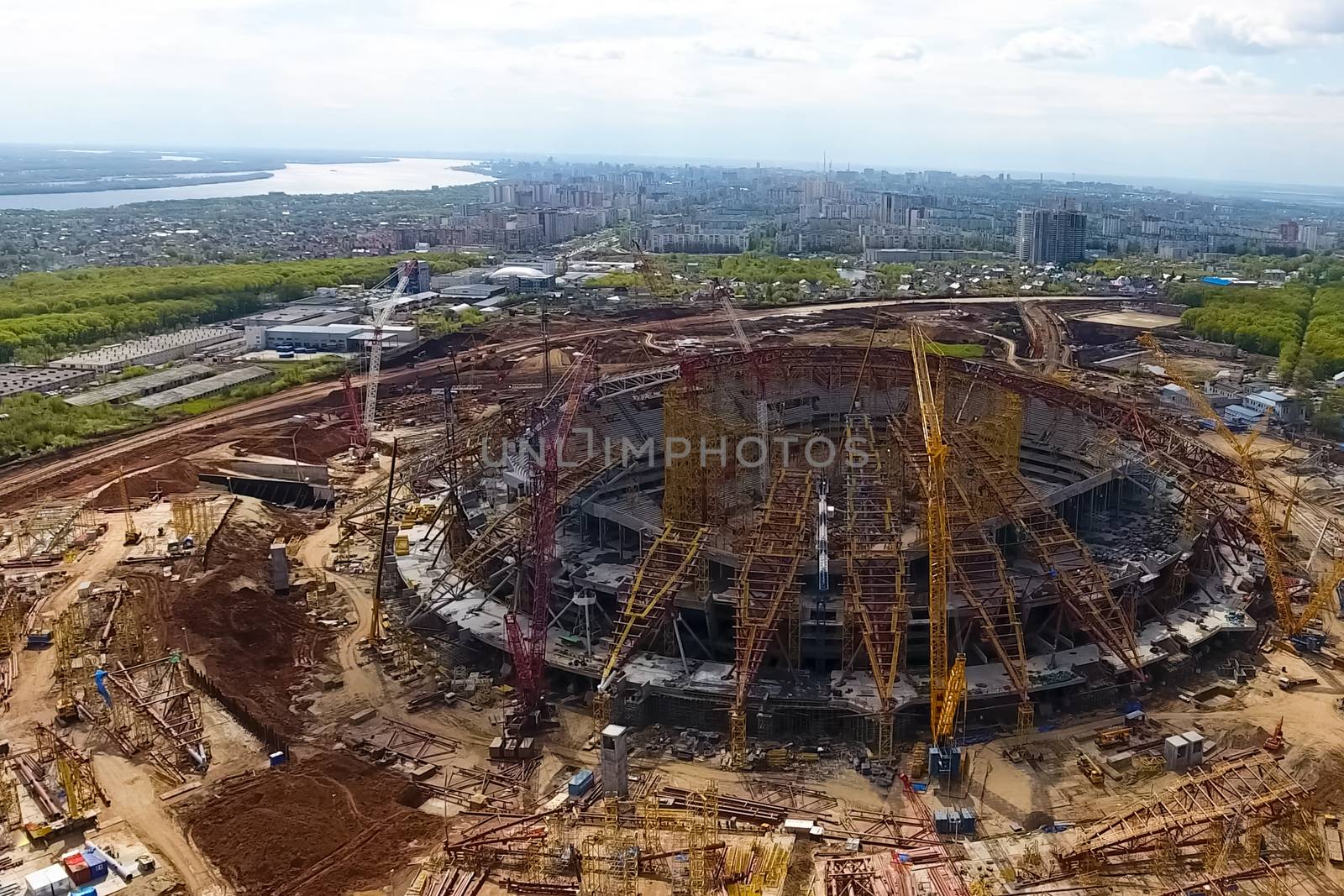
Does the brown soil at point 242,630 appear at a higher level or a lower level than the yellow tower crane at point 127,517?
lower

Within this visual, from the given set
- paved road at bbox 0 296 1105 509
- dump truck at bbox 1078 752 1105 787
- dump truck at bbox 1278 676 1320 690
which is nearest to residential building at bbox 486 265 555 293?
paved road at bbox 0 296 1105 509

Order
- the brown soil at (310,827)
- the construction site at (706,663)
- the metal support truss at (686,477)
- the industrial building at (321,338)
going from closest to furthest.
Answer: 1. the brown soil at (310,827)
2. the construction site at (706,663)
3. the metal support truss at (686,477)
4. the industrial building at (321,338)

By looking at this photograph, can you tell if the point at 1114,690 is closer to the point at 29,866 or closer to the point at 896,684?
the point at 896,684

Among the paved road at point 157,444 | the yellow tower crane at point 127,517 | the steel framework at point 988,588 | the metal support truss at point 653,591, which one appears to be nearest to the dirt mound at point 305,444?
the paved road at point 157,444

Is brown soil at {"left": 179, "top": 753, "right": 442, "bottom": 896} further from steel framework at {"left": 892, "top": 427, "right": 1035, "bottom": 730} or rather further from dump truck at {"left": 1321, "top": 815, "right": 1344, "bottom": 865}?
dump truck at {"left": 1321, "top": 815, "right": 1344, "bottom": 865}

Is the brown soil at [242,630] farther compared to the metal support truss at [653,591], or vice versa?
the brown soil at [242,630]

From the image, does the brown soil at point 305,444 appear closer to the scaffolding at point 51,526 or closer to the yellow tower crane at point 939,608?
the scaffolding at point 51,526

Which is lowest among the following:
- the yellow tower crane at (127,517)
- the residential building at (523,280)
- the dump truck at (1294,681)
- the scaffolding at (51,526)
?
the dump truck at (1294,681)
